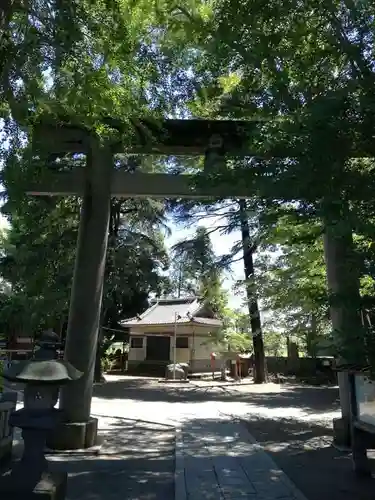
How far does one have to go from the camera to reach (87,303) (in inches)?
289

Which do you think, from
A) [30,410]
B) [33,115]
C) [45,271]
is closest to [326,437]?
[30,410]

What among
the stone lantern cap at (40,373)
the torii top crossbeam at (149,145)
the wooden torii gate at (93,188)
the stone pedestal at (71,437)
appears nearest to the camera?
the stone lantern cap at (40,373)

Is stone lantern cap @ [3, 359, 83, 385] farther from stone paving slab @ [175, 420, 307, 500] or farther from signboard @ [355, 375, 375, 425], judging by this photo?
signboard @ [355, 375, 375, 425]

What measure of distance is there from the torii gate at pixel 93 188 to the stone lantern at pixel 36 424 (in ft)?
8.35

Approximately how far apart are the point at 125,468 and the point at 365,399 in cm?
306

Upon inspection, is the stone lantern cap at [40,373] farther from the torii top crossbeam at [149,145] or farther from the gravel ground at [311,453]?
the torii top crossbeam at [149,145]

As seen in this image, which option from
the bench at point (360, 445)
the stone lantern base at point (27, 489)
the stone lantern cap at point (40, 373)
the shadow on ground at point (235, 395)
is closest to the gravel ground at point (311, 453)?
the bench at point (360, 445)

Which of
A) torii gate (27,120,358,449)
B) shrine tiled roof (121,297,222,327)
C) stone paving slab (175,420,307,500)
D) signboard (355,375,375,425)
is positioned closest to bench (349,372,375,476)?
signboard (355,375,375,425)

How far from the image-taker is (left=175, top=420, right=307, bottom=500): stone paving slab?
478 cm

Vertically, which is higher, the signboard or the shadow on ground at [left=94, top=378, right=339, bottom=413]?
the signboard

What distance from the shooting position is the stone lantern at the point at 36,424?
4.04m

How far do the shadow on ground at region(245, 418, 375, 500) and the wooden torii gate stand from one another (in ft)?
9.46

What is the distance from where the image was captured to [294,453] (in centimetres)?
688

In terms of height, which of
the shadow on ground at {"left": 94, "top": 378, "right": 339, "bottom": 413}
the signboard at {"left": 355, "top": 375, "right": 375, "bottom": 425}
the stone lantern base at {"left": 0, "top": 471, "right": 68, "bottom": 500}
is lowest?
the stone lantern base at {"left": 0, "top": 471, "right": 68, "bottom": 500}
